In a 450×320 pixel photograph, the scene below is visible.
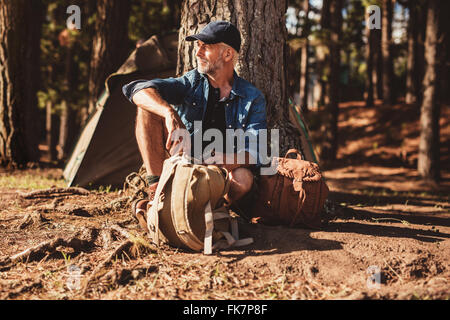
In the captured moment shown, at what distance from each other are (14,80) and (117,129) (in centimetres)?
232

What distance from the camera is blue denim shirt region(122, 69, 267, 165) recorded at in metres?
3.49

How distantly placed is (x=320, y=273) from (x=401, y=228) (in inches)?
57.6

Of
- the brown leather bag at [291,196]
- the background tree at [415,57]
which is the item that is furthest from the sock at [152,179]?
the background tree at [415,57]

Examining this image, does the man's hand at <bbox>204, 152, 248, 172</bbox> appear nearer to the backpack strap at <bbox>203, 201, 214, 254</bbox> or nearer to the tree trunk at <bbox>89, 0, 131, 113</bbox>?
the backpack strap at <bbox>203, 201, 214, 254</bbox>

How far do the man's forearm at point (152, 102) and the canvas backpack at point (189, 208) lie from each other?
383 millimetres

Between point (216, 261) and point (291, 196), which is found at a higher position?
point (291, 196)

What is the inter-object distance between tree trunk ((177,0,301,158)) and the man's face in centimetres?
55

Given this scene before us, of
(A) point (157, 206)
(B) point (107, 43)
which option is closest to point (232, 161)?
(A) point (157, 206)

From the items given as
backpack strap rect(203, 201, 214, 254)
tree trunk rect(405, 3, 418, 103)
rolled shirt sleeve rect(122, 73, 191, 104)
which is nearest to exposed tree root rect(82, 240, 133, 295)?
backpack strap rect(203, 201, 214, 254)

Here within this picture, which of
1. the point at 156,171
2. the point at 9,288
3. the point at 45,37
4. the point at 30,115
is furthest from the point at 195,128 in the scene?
the point at 45,37

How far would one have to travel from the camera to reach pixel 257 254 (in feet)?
9.54

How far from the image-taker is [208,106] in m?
3.73

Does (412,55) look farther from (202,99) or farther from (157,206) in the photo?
(157,206)

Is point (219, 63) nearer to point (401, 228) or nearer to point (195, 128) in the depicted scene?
point (195, 128)
